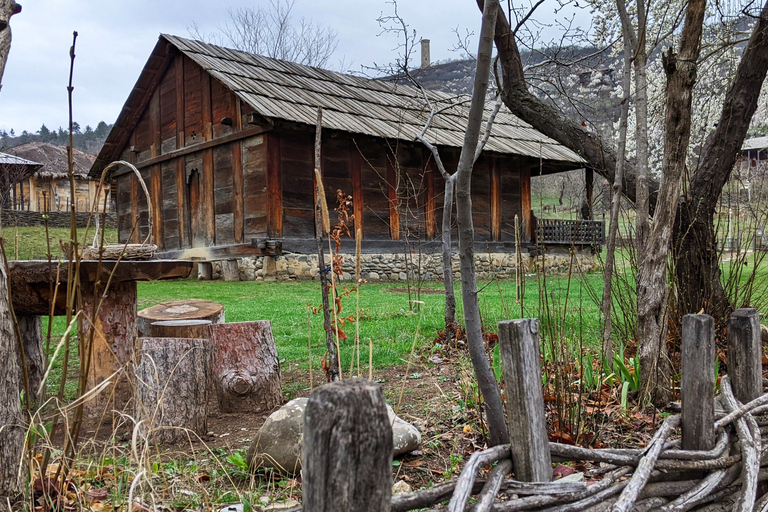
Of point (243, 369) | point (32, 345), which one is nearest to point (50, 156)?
point (32, 345)

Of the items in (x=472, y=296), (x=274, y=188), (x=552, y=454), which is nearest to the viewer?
(x=552, y=454)

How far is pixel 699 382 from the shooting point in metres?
2.21

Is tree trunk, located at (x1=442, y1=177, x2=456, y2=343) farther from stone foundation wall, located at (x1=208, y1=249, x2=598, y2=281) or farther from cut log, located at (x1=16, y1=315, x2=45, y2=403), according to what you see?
stone foundation wall, located at (x1=208, y1=249, x2=598, y2=281)

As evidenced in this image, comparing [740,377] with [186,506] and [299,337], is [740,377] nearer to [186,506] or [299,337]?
[186,506]

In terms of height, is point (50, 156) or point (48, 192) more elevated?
point (50, 156)

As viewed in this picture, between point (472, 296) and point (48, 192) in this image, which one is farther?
point (48, 192)

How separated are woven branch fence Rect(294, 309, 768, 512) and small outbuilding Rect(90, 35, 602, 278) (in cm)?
888

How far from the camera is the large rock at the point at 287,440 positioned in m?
2.70

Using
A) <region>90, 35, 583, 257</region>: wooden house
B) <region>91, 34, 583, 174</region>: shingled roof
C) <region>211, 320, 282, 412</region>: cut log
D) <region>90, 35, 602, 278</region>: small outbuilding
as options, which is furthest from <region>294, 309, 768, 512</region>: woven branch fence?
<region>91, 34, 583, 174</region>: shingled roof

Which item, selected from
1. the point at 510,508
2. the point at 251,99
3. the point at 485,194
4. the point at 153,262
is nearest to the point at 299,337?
the point at 153,262

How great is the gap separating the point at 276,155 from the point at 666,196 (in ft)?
34.1

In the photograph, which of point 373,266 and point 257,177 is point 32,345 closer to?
point 257,177

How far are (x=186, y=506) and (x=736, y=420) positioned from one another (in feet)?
7.11

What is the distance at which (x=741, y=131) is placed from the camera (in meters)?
4.48
